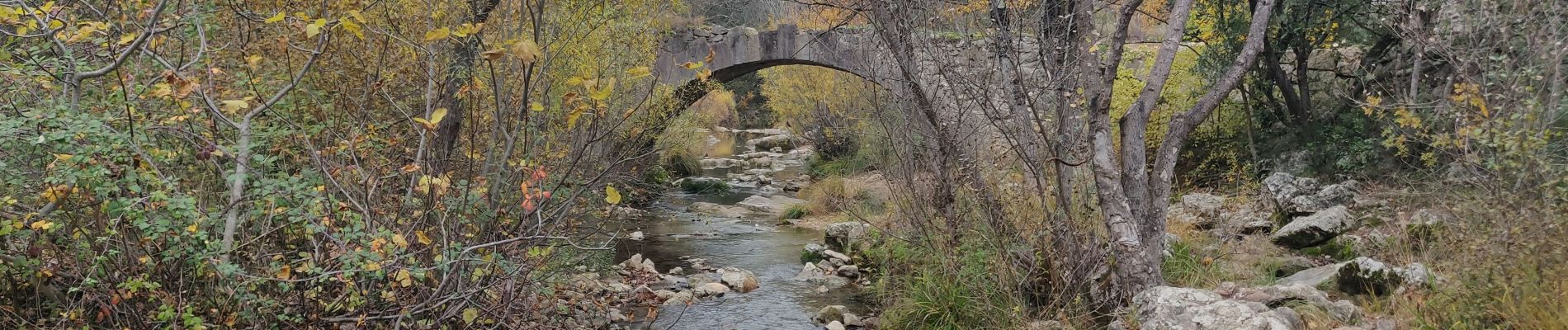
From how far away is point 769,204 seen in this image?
13750mm

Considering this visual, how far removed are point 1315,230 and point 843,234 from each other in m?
3.88

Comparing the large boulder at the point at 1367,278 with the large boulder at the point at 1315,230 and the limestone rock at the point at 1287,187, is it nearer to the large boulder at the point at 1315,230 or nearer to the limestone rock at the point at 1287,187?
the large boulder at the point at 1315,230

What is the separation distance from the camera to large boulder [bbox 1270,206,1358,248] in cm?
678

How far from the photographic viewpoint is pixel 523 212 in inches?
137

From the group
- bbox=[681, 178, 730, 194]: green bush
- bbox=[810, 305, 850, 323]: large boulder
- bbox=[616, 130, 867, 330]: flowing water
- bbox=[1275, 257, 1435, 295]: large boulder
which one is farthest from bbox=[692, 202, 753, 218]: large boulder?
bbox=[1275, 257, 1435, 295]: large boulder

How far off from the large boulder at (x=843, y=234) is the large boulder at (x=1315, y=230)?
332 centimetres

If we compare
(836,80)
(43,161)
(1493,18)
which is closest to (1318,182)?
(1493,18)

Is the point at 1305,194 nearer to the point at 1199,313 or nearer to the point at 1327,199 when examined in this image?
the point at 1327,199

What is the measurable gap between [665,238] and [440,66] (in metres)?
6.11

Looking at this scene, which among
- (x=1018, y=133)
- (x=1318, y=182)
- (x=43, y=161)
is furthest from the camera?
(x=1318, y=182)

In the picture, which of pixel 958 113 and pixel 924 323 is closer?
pixel 924 323

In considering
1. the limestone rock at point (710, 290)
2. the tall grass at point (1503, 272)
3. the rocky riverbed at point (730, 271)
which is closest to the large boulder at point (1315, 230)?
the tall grass at point (1503, 272)

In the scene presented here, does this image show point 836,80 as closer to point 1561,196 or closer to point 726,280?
point 726,280

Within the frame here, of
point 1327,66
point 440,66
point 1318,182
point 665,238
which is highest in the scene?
point 440,66
